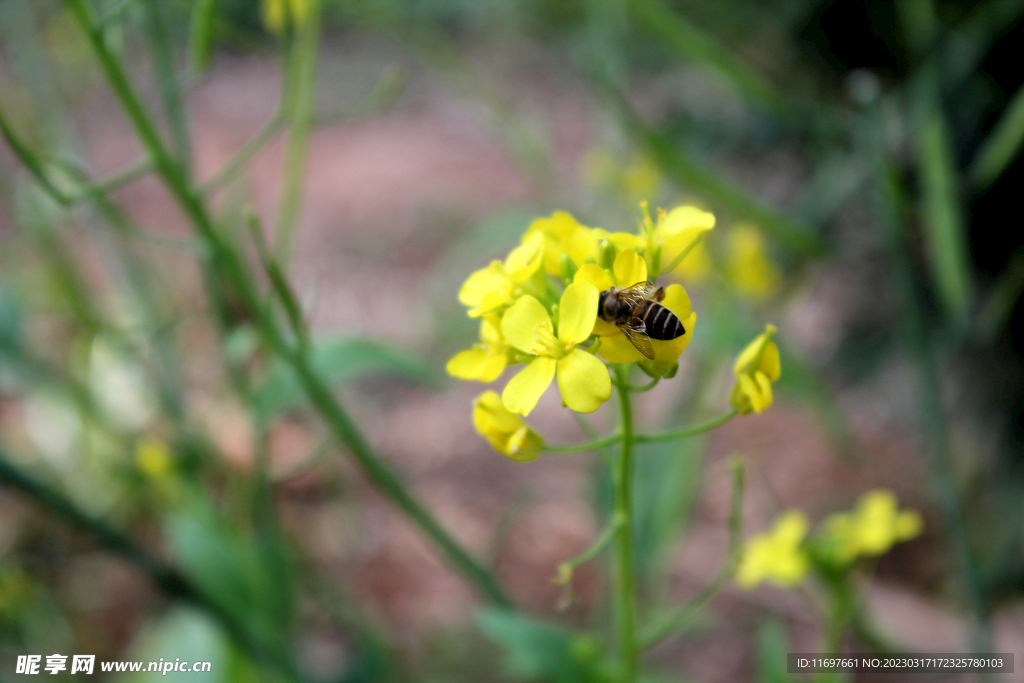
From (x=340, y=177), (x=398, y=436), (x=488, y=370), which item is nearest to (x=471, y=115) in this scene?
(x=340, y=177)

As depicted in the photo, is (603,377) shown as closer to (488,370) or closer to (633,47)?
(488,370)

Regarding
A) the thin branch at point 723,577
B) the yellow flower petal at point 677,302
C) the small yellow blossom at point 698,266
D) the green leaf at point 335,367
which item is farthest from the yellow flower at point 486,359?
the small yellow blossom at point 698,266

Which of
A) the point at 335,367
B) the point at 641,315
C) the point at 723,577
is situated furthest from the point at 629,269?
the point at 335,367

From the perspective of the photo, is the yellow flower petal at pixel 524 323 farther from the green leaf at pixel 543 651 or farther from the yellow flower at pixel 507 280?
the green leaf at pixel 543 651

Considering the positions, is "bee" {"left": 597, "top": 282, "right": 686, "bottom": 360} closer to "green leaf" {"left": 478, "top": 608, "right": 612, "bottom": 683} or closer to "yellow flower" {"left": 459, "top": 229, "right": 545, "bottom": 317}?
"yellow flower" {"left": 459, "top": 229, "right": 545, "bottom": 317}

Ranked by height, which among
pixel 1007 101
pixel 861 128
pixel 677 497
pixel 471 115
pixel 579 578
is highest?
pixel 471 115

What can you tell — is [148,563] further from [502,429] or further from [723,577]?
[723,577]
